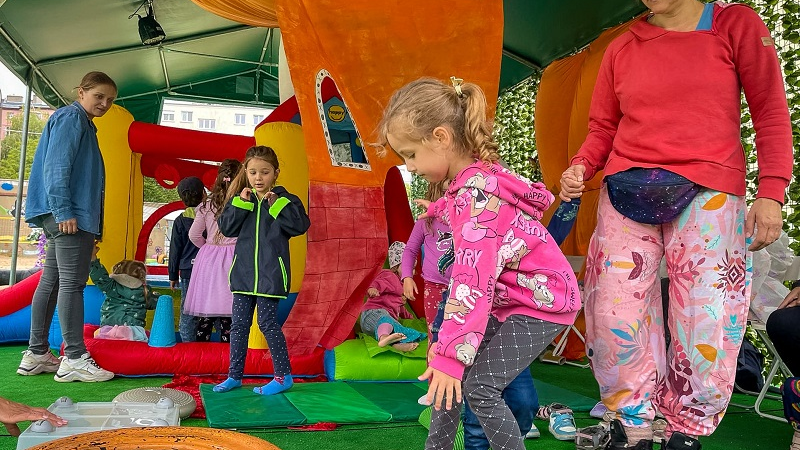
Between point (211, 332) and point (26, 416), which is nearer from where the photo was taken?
point (26, 416)

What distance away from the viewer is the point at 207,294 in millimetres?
3992

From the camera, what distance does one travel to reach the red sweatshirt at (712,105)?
178 cm

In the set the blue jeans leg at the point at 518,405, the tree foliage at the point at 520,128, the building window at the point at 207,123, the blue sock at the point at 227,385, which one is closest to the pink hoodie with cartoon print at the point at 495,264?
the blue jeans leg at the point at 518,405

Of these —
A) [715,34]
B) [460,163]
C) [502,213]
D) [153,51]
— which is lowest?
[502,213]

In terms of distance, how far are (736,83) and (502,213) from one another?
91 centimetres

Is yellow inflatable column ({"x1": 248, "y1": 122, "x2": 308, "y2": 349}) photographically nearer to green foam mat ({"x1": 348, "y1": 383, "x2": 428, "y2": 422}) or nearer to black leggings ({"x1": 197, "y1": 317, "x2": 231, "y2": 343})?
black leggings ({"x1": 197, "y1": 317, "x2": 231, "y2": 343})

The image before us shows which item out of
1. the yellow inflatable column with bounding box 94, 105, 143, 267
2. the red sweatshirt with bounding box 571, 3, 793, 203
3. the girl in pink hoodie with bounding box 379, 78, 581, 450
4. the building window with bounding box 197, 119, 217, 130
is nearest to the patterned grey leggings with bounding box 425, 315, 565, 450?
the girl in pink hoodie with bounding box 379, 78, 581, 450

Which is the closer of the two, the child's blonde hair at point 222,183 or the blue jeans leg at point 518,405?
the blue jeans leg at point 518,405

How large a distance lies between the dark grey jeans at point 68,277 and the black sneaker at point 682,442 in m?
2.80

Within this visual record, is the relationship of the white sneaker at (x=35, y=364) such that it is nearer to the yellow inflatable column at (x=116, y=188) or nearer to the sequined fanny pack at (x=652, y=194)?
the yellow inflatable column at (x=116, y=188)

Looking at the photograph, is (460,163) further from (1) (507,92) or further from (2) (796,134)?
(1) (507,92)

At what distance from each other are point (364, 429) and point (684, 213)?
144 cm

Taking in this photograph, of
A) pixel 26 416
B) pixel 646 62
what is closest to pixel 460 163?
pixel 646 62

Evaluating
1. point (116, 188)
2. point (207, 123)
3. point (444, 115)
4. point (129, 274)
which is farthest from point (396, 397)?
point (207, 123)
